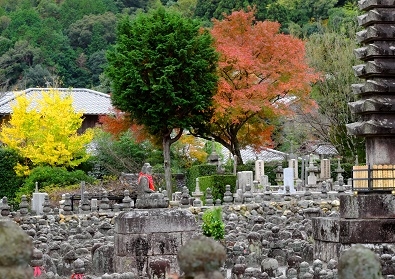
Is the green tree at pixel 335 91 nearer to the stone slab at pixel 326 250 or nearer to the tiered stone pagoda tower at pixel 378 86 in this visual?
the tiered stone pagoda tower at pixel 378 86

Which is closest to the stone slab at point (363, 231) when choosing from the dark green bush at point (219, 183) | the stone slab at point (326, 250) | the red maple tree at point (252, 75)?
Result: the stone slab at point (326, 250)

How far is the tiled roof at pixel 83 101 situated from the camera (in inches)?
2044

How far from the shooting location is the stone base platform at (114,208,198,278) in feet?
57.9

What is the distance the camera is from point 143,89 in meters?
39.4

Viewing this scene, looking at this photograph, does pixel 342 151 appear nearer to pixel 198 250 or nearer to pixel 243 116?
pixel 243 116

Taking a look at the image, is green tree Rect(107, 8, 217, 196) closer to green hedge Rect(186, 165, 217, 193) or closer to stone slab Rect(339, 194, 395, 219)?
green hedge Rect(186, 165, 217, 193)

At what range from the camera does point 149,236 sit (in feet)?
57.9

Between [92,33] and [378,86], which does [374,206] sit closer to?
[378,86]

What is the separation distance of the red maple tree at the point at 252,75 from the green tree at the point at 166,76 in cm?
72

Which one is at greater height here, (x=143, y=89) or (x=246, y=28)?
(x=246, y=28)

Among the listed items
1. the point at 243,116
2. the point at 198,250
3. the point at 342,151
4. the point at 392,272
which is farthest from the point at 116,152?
the point at 198,250

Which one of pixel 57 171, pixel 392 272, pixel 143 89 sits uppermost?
pixel 143 89

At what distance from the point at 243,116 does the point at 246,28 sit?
13.0 ft

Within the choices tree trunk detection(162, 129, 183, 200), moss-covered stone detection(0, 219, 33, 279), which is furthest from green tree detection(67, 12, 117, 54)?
moss-covered stone detection(0, 219, 33, 279)
